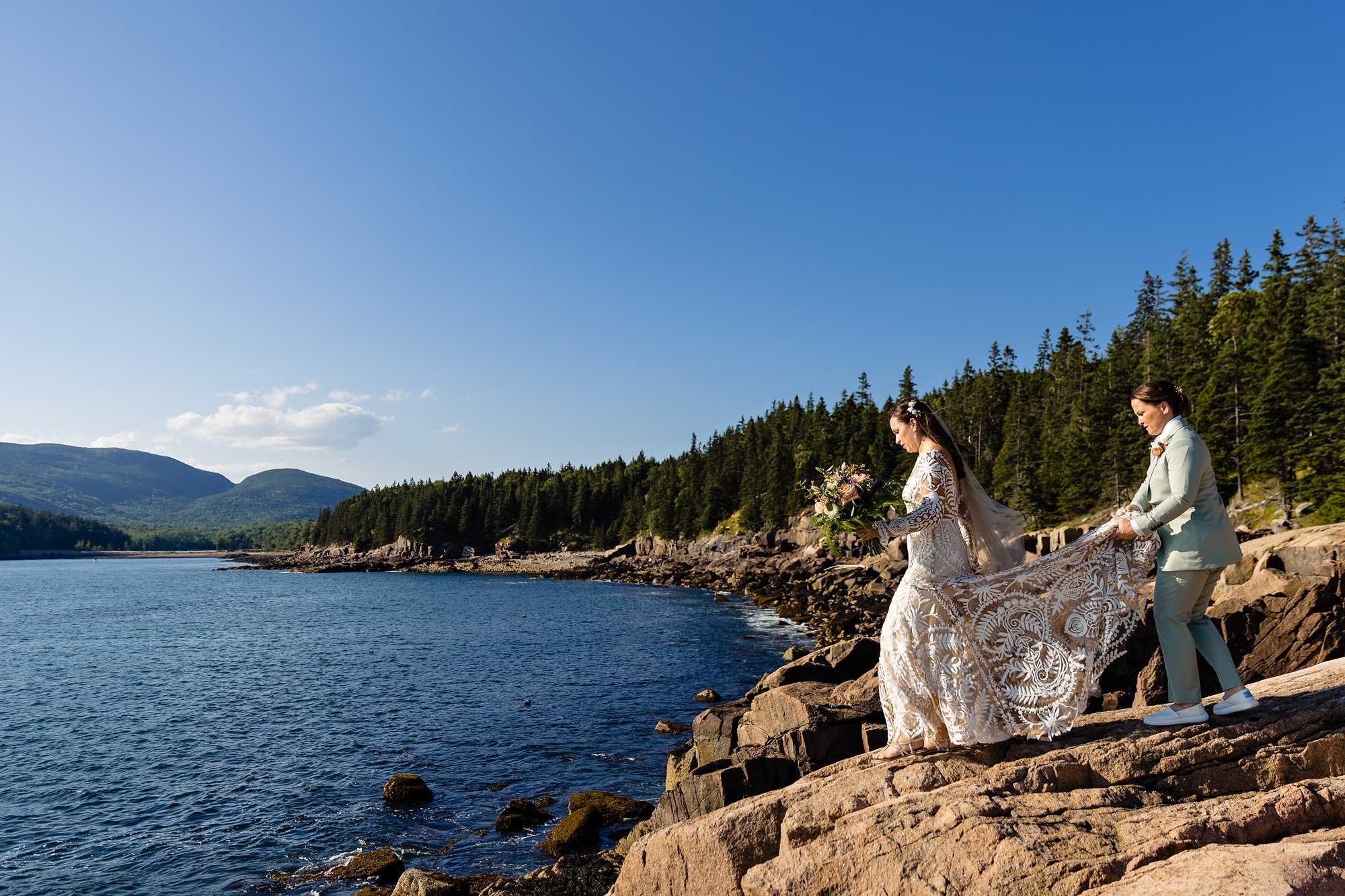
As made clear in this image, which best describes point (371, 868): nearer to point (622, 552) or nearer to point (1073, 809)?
point (1073, 809)

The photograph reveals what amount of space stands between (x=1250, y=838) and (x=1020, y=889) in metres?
1.44

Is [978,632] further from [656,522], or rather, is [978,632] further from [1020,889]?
[656,522]

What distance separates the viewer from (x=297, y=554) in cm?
16875

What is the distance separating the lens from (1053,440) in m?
77.0

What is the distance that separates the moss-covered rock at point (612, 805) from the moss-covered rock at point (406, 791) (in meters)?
3.46

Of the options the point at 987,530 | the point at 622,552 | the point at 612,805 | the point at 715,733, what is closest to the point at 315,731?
the point at 612,805

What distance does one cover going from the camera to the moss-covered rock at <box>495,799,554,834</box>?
46.0ft

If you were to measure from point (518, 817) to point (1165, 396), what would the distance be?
1357 cm

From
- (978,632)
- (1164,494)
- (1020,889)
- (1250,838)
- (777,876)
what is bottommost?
(777,876)

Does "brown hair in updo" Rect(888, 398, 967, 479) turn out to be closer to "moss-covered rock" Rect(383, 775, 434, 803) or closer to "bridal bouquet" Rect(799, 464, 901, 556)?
"bridal bouquet" Rect(799, 464, 901, 556)

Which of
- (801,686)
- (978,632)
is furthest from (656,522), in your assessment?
(978,632)

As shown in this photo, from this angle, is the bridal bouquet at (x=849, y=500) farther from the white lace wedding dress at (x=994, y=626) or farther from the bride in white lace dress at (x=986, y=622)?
the white lace wedding dress at (x=994, y=626)

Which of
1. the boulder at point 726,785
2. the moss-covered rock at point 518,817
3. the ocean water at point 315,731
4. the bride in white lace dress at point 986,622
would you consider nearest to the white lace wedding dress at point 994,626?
the bride in white lace dress at point 986,622

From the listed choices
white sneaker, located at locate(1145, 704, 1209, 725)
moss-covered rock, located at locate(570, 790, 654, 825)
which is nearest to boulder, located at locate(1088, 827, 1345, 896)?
white sneaker, located at locate(1145, 704, 1209, 725)
